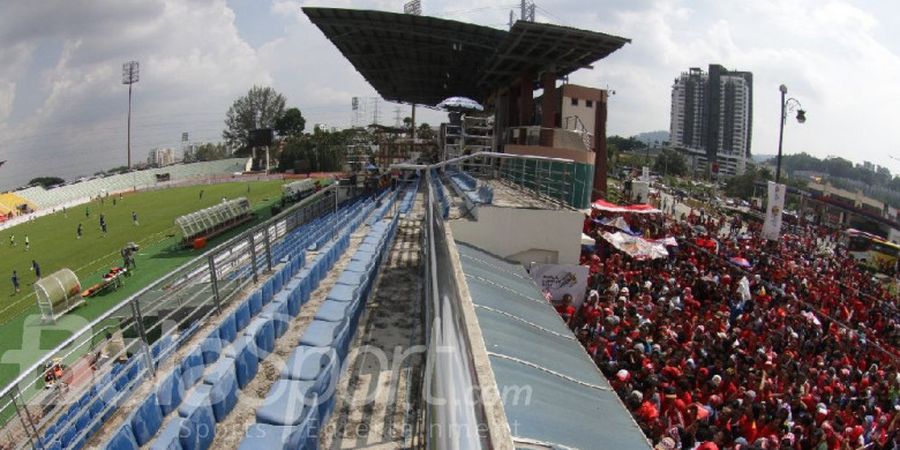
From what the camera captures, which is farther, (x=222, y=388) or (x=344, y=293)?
(x=344, y=293)

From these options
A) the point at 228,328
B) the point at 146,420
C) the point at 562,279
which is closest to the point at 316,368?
the point at 146,420

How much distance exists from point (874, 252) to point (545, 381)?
111ft

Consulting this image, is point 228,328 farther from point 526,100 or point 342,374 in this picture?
point 526,100

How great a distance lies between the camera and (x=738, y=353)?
31.7 ft

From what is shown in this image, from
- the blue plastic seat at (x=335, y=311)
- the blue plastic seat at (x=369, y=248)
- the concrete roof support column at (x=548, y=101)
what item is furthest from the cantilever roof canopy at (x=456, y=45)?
the blue plastic seat at (x=335, y=311)

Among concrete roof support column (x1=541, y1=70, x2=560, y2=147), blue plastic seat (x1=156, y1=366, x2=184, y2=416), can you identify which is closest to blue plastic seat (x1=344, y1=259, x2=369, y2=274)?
blue plastic seat (x1=156, y1=366, x2=184, y2=416)

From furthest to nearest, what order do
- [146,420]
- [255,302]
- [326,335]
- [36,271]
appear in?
[36,271] → [255,302] → [326,335] → [146,420]

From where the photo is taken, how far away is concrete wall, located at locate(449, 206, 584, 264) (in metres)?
Answer: 12.2

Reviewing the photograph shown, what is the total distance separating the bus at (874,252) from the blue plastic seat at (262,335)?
33.5 meters

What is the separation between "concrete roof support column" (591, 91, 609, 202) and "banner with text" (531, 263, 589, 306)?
23.0 m

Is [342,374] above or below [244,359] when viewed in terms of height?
below

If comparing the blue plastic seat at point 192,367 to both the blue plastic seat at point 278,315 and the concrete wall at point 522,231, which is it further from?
the concrete wall at point 522,231

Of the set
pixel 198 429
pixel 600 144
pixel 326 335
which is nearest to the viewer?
pixel 198 429

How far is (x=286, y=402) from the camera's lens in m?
4.15
